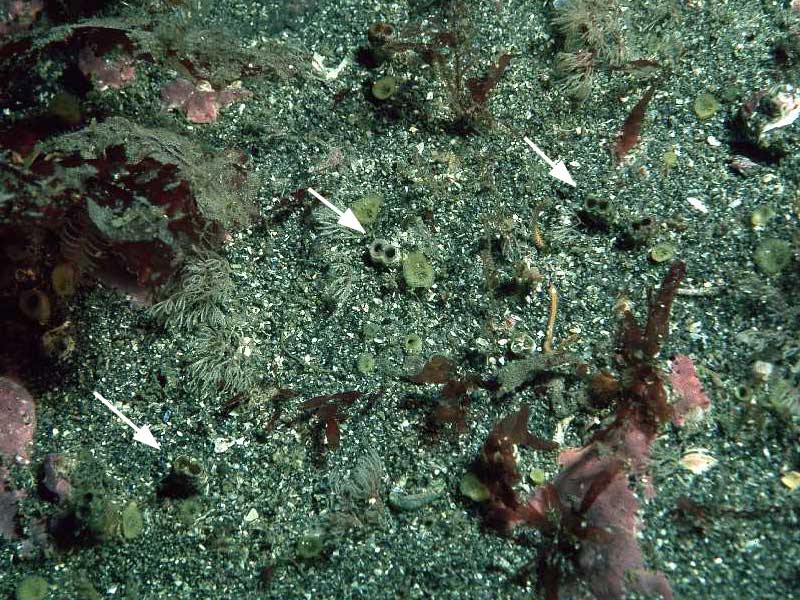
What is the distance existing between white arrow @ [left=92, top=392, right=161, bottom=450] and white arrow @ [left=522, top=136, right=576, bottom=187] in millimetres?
3314

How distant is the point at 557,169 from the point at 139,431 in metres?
3.43

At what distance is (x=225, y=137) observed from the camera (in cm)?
409

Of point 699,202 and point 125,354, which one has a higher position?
point 699,202

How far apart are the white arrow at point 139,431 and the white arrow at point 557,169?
3.31 metres

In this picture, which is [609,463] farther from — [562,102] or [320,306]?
[562,102]

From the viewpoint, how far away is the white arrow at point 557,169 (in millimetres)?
3971

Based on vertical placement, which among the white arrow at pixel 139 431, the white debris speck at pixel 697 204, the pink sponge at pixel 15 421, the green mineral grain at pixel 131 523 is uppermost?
the white debris speck at pixel 697 204

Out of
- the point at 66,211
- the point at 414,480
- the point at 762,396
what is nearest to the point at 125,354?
the point at 66,211

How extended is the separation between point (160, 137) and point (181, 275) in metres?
0.95

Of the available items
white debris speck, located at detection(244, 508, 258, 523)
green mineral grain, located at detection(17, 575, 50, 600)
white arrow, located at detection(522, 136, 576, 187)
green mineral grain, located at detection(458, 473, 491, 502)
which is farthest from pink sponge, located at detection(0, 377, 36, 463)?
white arrow, located at detection(522, 136, 576, 187)

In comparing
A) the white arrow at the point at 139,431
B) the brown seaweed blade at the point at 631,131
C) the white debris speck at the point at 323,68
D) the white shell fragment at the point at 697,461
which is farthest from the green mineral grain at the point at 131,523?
Answer: the brown seaweed blade at the point at 631,131

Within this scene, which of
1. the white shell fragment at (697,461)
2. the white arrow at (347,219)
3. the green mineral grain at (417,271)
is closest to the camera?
the white shell fragment at (697,461)

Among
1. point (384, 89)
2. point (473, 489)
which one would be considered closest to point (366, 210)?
point (384, 89)

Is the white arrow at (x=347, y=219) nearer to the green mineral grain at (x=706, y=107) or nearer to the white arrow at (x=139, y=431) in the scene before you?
the white arrow at (x=139, y=431)
